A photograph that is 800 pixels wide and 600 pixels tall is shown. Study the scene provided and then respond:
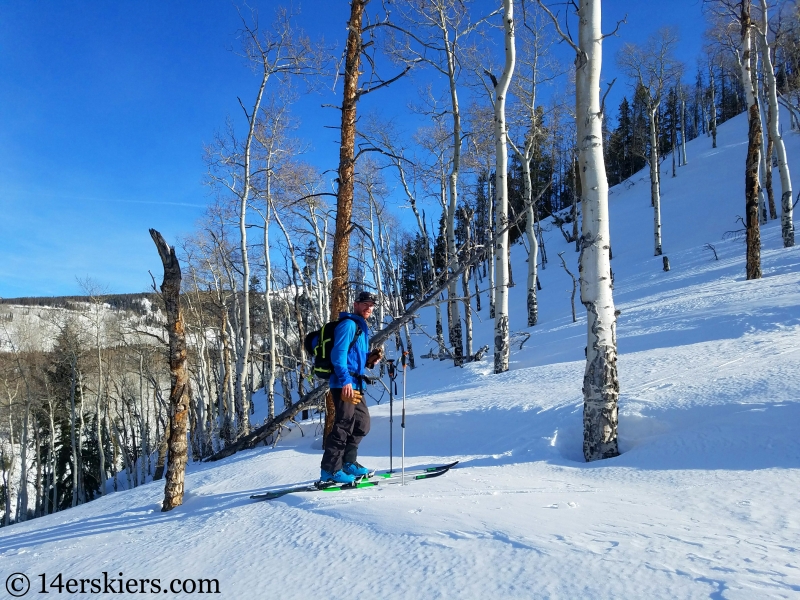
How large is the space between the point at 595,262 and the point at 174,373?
4392 mm

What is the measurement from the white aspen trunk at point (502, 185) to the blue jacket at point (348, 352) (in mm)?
5074

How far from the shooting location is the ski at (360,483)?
3932 millimetres

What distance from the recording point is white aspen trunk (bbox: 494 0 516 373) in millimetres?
8797

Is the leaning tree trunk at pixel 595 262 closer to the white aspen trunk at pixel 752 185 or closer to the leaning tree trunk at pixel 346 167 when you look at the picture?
the leaning tree trunk at pixel 346 167

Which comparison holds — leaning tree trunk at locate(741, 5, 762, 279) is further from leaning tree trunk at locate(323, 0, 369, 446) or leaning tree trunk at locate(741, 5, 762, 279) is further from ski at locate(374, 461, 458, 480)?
ski at locate(374, 461, 458, 480)

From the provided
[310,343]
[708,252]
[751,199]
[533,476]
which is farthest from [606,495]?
[708,252]

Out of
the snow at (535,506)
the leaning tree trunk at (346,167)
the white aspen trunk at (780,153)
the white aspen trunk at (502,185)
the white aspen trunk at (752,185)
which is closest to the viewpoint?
the snow at (535,506)

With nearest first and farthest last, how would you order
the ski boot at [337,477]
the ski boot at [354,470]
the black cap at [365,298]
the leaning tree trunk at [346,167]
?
the ski boot at [337,477], the ski boot at [354,470], the black cap at [365,298], the leaning tree trunk at [346,167]

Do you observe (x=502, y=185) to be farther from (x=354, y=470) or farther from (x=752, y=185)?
(x=354, y=470)

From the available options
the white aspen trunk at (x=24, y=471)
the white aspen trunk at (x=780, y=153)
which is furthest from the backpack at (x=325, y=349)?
the white aspen trunk at (x=24, y=471)

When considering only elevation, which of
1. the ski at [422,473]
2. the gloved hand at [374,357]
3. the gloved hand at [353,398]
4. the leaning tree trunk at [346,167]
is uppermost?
the leaning tree trunk at [346,167]

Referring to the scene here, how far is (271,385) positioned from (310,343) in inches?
389

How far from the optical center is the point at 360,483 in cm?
401

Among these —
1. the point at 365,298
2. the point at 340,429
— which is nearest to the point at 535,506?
the point at 340,429
